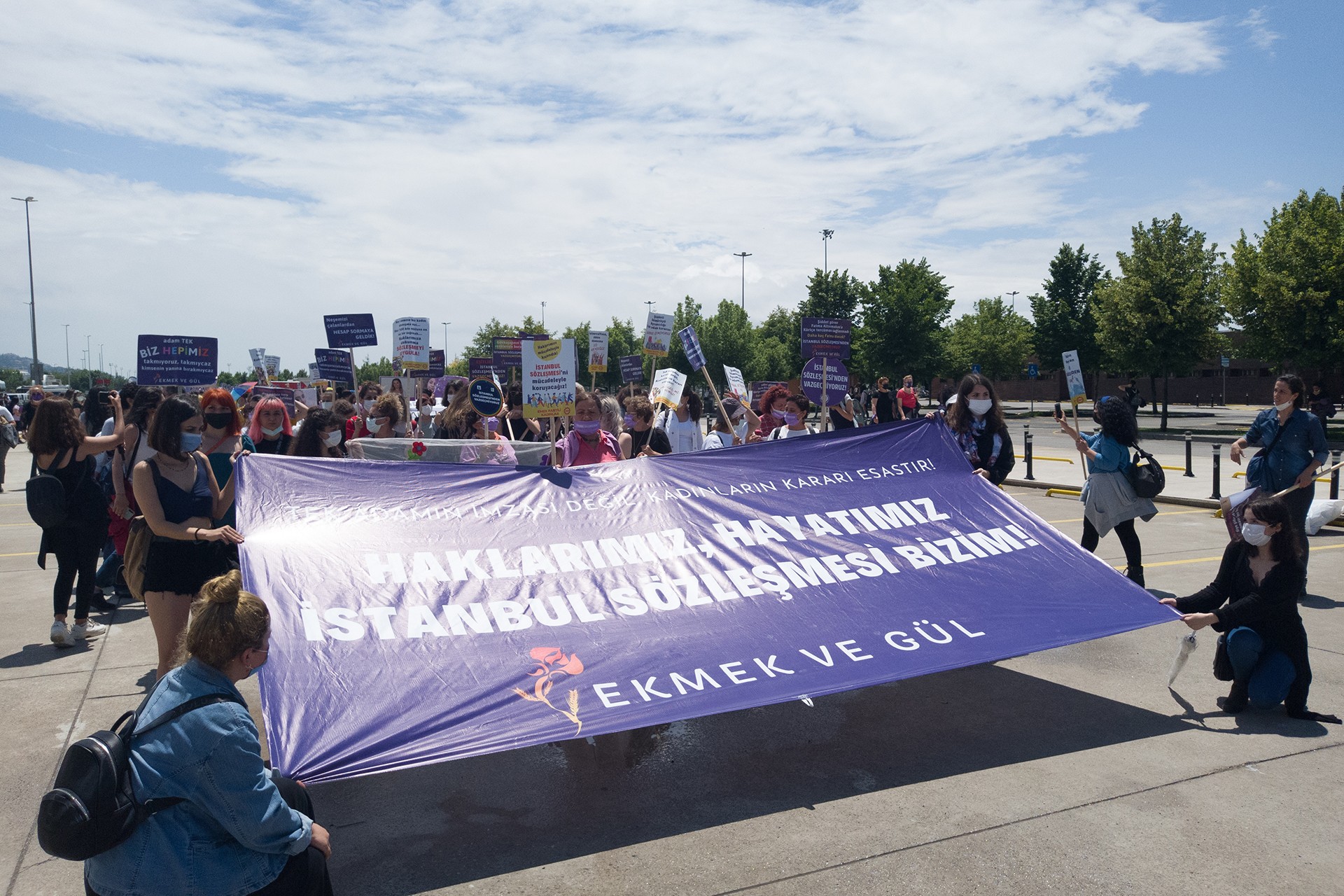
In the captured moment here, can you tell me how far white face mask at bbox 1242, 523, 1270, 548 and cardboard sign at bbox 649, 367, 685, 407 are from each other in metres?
6.09

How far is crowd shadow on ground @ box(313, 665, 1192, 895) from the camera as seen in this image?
421 centimetres

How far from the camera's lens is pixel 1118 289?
38.8 meters

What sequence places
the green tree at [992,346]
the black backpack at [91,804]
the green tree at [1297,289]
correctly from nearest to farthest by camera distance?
1. the black backpack at [91,804]
2. the green tree at [1297,289]
3. the green tree at [992,346]

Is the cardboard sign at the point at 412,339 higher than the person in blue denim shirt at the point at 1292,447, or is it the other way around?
the cardboard sign at the point at 412,339

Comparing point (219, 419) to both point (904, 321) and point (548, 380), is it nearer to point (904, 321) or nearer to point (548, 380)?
point (548, 380)

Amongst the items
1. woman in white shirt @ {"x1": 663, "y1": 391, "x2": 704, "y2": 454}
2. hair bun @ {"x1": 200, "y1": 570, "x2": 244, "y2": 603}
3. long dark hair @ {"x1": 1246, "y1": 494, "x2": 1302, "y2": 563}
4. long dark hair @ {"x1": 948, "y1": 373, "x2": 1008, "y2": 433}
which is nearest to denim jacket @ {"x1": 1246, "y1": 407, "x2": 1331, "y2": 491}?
long dark hair @ {"x1": 948, "y1": 373, "x2": 1008, "y2": 433}

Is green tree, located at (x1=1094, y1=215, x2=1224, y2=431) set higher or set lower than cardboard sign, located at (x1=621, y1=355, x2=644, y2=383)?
higher

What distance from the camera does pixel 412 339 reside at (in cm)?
1767

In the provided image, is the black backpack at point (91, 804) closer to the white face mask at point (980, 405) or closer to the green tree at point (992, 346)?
the white face mask at point (980, 405)

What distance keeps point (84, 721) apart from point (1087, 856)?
215 inches

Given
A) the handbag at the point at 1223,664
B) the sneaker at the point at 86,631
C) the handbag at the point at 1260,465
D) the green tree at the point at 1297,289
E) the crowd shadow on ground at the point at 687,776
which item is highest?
the green tree at the point at 1297,289

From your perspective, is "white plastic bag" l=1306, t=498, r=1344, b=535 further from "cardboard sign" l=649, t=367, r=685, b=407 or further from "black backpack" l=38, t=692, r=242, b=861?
"black backpack" l=38, t=692, r=242, b=861

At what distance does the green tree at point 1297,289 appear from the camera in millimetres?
30000

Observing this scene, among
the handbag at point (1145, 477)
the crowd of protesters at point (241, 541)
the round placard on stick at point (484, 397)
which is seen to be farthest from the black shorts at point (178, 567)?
the handbag at point (1145, 477)
